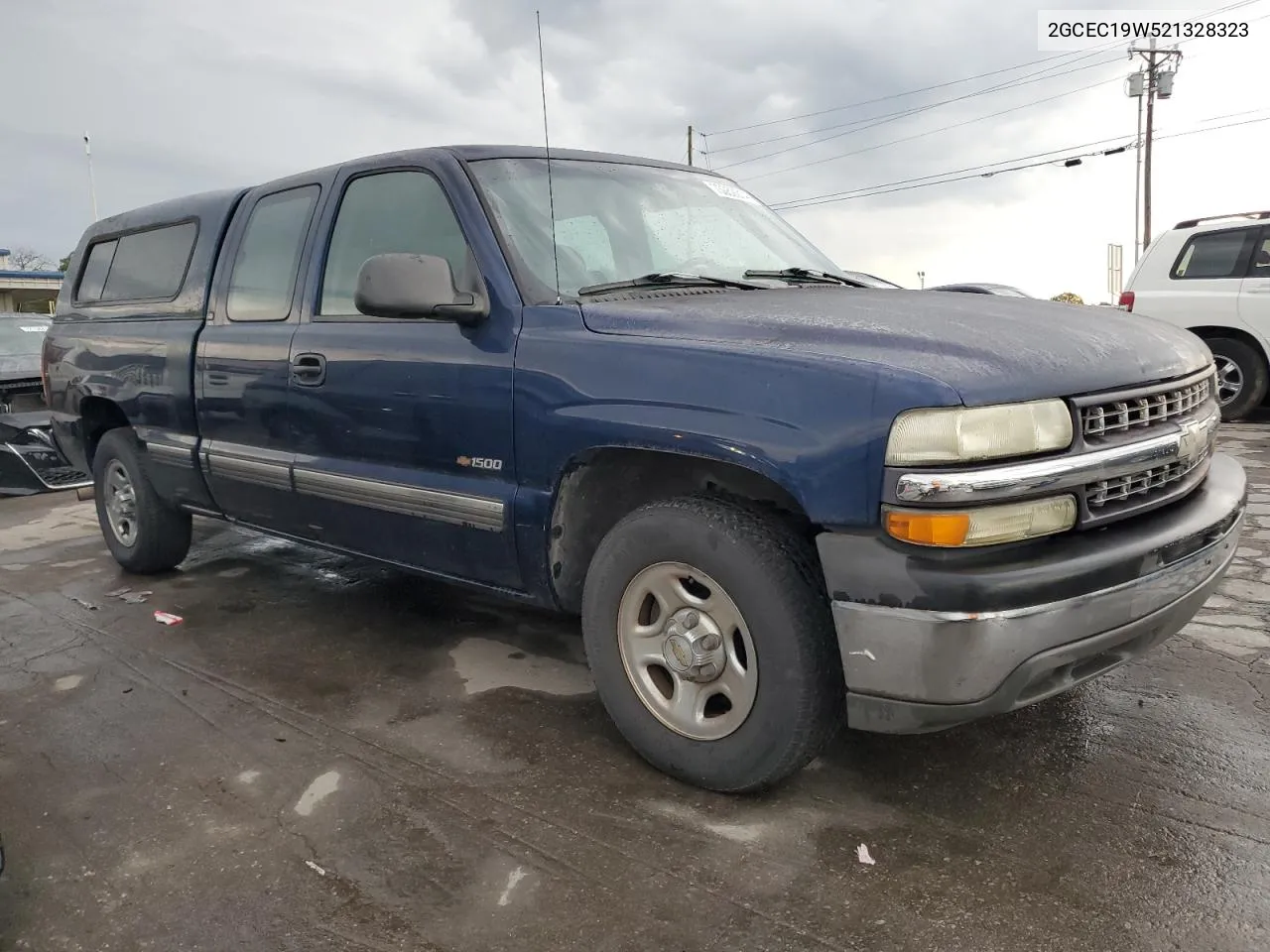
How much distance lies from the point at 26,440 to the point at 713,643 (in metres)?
Answer: 6.88

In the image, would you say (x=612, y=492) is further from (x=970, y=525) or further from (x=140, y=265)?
(x=140, y=265)

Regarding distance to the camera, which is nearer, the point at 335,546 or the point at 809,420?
the point at 809,420

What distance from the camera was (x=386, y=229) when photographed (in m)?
3.49

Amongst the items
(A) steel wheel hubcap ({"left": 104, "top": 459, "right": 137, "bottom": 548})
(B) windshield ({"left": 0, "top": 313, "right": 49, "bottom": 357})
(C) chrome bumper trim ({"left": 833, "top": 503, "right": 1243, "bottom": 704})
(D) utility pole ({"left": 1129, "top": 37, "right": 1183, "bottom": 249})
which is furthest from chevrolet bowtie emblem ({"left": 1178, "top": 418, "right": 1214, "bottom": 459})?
(D) utility pole ({"left": 1129, "top": 37, "right": 1183, "bottom": 249})

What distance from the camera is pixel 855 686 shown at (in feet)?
7.41

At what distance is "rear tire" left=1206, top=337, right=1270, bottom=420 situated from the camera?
873cm

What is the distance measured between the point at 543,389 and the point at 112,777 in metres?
1.76

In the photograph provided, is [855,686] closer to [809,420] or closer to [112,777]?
[809,420]

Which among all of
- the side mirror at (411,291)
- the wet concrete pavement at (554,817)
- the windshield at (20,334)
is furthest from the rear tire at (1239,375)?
the windshield at (20,334)

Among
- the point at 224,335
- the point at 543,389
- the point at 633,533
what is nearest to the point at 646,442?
the point at 633,533

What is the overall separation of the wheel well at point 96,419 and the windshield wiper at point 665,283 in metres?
3.29

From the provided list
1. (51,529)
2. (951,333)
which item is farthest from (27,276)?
(951,333)

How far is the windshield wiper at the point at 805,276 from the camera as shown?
11.3 feet

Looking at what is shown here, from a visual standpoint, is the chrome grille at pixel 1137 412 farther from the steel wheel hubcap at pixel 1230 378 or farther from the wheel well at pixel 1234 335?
Result: the steel wheel hubcap at pixel 1230 378
